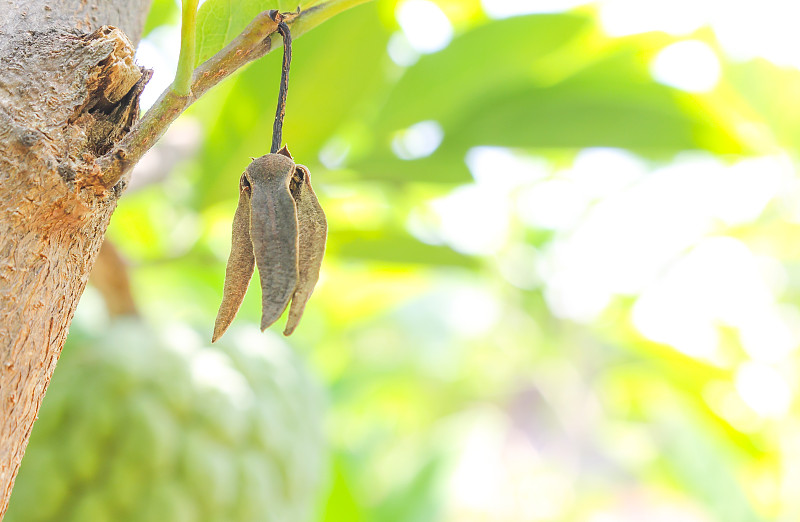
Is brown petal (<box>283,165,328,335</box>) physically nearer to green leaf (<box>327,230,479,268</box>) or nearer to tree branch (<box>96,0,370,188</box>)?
tree branch (<box>96,0,370,188</box>)

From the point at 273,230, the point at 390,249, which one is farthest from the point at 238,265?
the point at 390,249

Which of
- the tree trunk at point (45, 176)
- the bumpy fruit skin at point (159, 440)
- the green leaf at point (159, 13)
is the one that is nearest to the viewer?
the tree trunk at point (45, 176)

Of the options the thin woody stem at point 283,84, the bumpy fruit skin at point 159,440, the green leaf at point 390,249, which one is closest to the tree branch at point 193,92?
the thin woody stem at point 283,84

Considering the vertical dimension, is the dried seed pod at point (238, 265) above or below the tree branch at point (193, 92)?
below

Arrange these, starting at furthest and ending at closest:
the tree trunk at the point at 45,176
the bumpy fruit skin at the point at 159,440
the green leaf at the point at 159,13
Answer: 1. the green leaf at the point at 159,13
2. the bumpy fruit skin at the point at 159,440
3. the tree trunk at the point at 45,176

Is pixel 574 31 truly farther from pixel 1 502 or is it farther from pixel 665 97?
pixel 1 502

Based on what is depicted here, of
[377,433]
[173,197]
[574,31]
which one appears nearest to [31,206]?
[574,31]

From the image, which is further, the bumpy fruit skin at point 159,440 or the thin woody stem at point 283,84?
the bumpy fruit skin at point 159,440

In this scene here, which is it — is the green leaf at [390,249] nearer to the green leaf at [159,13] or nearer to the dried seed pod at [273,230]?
the green leaf at [159,13]

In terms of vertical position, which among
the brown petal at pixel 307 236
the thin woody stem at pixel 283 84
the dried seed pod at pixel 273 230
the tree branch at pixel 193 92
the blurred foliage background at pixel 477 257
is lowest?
the blurred foliage background at pixel 477 257

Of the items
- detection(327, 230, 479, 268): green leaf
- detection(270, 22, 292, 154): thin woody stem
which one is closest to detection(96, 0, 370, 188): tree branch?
detection(270, 22, 292, 154): thin woody stem
